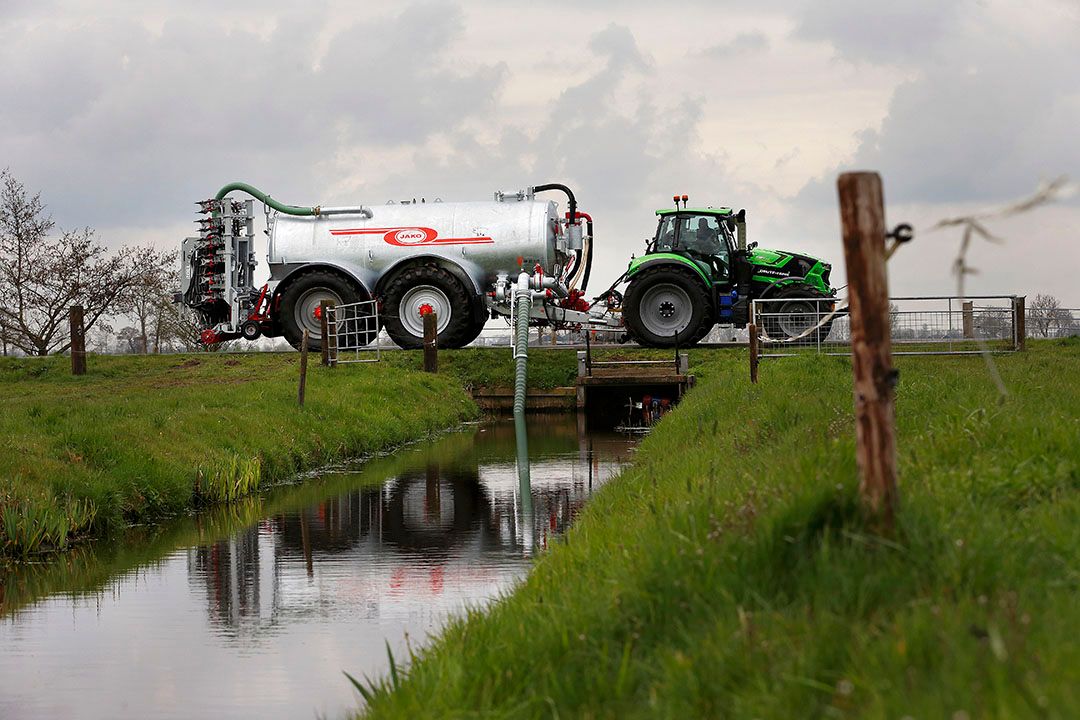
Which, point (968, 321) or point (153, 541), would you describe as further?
point (968, 321)

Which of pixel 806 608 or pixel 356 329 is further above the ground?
pixel 356 329

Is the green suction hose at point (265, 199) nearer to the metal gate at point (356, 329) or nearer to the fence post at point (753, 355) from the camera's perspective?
the metal gate at point (356, 329)

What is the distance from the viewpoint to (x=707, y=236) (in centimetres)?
2864

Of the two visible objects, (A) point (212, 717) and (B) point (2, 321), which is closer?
(A) point (212, 717)

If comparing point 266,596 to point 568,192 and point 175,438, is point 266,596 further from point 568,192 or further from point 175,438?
point 568,192

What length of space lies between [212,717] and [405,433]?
16658 mm

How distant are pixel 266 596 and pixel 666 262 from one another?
63.9ft

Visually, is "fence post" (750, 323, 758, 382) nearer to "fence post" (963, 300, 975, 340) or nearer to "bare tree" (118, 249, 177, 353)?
"fence post" (963, 300, 975, 340)

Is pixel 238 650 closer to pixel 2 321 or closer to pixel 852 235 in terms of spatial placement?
pixel 852 235

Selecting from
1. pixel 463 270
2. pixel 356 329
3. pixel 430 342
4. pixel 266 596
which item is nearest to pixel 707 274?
pixel 463 270

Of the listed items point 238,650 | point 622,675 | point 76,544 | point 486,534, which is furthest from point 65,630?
point 622,675

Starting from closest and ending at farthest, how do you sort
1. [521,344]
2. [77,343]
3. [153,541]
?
[153,541] < [521,344] < [77,343]

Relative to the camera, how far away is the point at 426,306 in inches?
1174

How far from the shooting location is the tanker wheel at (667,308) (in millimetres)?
28359
